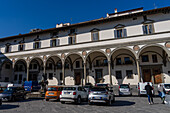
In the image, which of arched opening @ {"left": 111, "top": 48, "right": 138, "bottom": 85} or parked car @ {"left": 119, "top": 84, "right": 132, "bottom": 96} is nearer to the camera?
parked car @ {"left": 119, "top": 84, "right": 132, "bottom": 96}

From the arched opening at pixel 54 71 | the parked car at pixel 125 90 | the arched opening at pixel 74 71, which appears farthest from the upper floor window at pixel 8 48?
the parked car at pixel 125 90

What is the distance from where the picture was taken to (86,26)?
22.7m

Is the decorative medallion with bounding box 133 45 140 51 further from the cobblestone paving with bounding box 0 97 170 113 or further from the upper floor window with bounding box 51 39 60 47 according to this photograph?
the upper floor window with bounding box 51 39 60 47

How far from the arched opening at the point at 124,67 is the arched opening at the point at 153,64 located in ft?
5.00

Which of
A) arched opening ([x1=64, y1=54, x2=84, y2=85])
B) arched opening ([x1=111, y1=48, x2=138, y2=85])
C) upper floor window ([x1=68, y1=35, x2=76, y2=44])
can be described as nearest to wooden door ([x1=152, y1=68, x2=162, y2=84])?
arched opening ([x1=111, y1=48, x2=138, y2=85])

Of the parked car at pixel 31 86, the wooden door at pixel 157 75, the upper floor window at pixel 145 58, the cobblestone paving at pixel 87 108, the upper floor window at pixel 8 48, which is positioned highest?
the upper floor window at pixel 8 48

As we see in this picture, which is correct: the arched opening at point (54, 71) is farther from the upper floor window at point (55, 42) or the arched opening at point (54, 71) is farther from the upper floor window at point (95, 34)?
the upper floor window at point (95, 34)

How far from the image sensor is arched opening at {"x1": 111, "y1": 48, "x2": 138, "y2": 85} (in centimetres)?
2145

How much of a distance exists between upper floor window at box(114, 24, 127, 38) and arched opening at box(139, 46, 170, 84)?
418 centimetres

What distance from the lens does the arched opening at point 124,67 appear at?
2145cm

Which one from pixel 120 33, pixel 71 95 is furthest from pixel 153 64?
pixel 71 95

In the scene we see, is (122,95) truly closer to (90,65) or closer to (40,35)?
(90,65)

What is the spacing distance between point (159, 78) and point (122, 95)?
8.89 m

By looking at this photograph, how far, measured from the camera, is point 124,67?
2212 centimetres
